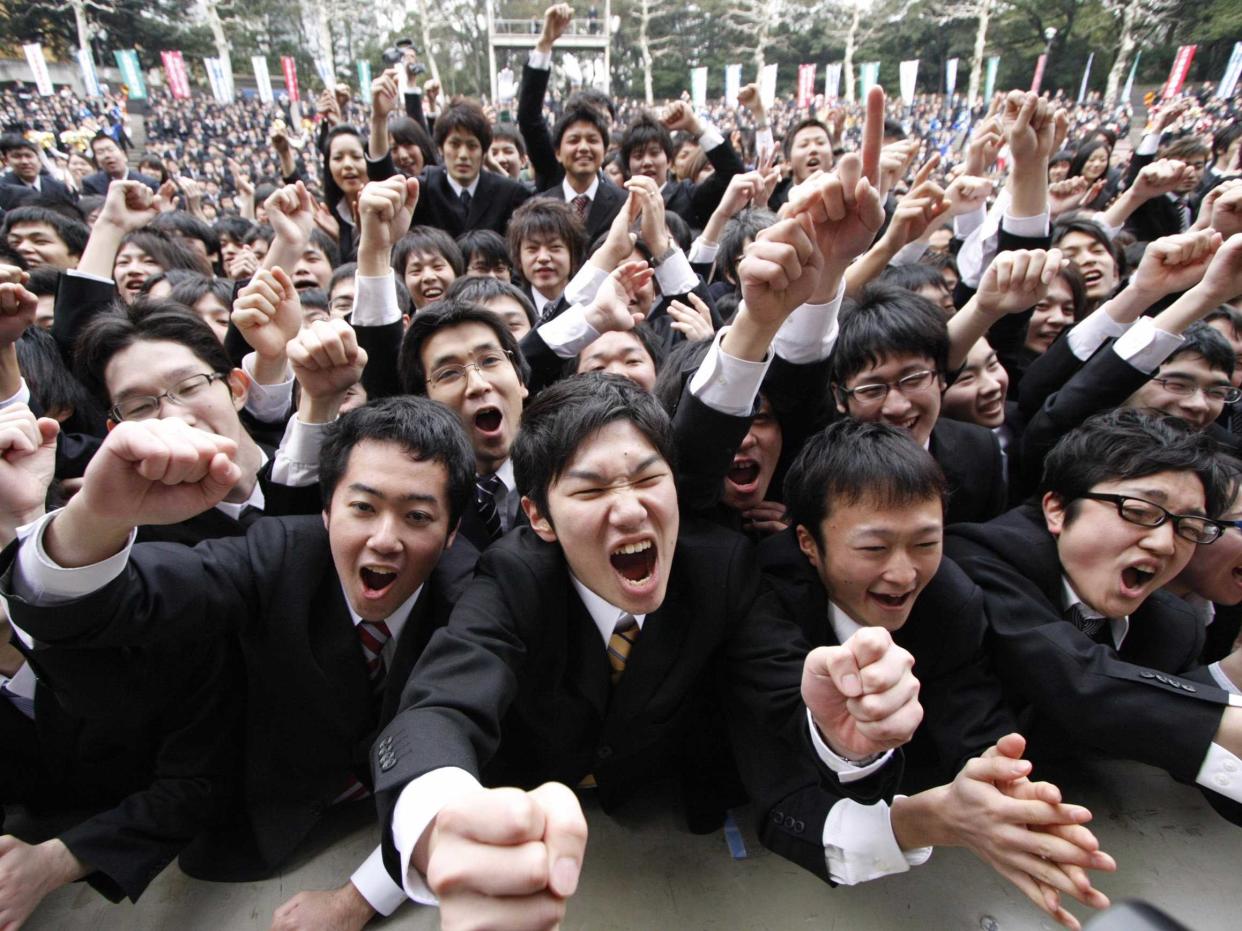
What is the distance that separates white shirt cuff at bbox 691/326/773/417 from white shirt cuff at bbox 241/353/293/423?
60.6 inches

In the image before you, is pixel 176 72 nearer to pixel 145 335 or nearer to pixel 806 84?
pixel 806 84

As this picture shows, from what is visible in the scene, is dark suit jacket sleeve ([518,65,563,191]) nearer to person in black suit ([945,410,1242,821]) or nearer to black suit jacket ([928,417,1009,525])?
black suit jacket ([928,417,1009,525])

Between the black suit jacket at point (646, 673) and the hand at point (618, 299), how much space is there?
38.7 inches

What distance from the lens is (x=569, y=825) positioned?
86 cm

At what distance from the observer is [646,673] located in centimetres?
164

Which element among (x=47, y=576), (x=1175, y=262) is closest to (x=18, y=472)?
(x=47, y=576)

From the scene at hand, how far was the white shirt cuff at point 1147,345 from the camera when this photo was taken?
207 centimetres

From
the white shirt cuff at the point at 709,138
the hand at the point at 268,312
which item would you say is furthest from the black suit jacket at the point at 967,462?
the white shirt cuff at the point at 709,138

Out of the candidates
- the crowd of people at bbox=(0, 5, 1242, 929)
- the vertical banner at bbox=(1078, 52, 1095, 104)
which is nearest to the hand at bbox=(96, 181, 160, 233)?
the crowd of people at bbox=(0, 5, 1242, 929)

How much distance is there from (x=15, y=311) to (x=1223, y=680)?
3.53m

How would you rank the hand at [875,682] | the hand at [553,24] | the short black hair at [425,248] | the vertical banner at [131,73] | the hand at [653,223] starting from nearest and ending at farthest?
1. the hand at [875,682]
2. the hand at [653,223]
3. the short black hair at [425,248]
4. the hand at [553,24]
5. the vertical banner at [131,73]

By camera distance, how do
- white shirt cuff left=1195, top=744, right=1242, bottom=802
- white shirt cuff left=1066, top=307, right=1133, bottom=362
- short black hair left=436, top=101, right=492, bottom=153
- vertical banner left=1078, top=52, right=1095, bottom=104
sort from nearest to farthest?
white shirt cuff left=1195, top=744, right=1242, bottom=802, white shirt cuff left=1066, top=307, right=1133, bottom=362, short black hair left=436, top=101, right=492, bottom=153, vertical banner left=1078, top=52, right=1095, bottom=104

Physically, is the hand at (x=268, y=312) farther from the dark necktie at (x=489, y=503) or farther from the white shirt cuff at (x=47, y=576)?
the white shirt cuff at (x=47, y=576)

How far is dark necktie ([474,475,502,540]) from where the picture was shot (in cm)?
227
